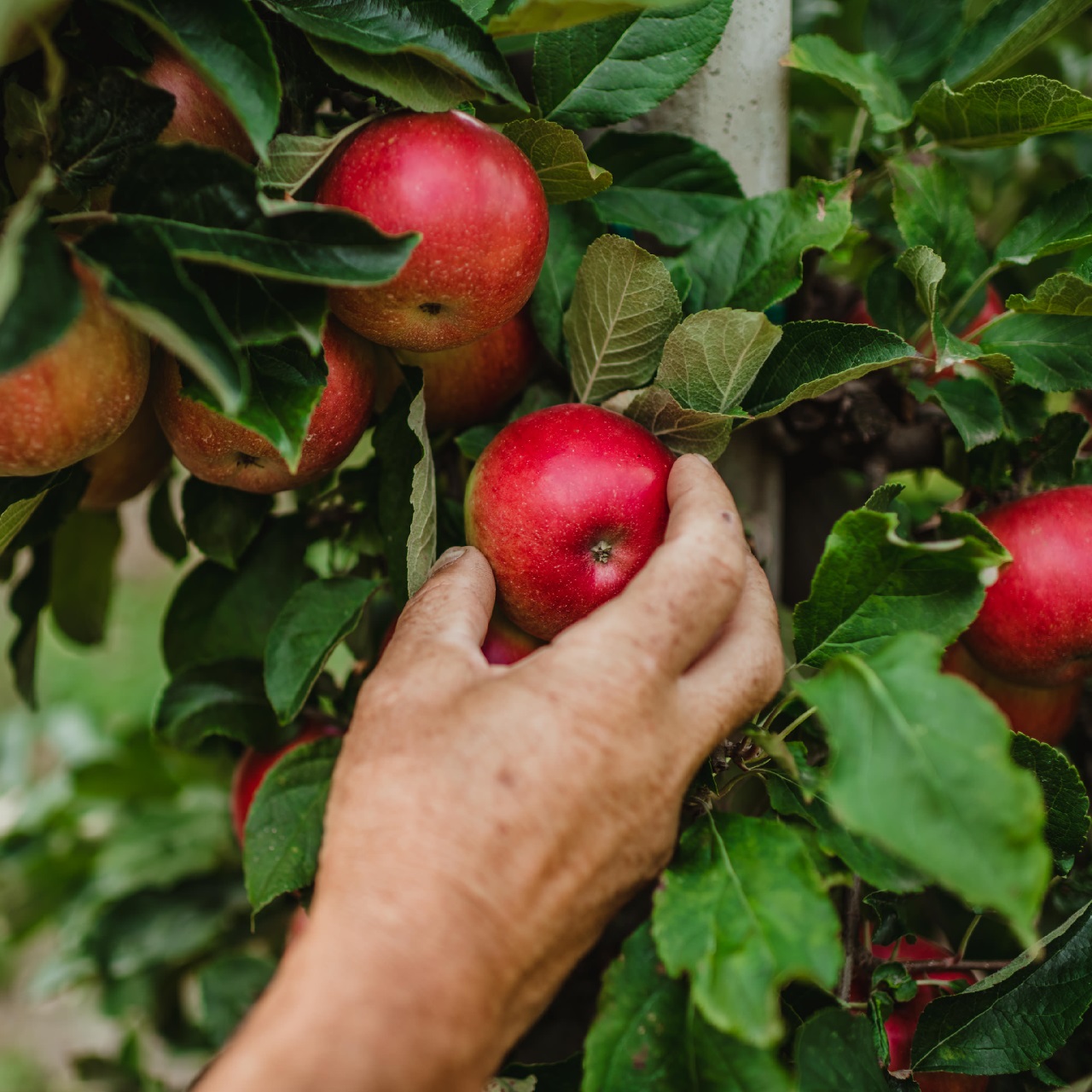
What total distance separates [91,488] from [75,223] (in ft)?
1.13

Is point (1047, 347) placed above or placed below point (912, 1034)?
above

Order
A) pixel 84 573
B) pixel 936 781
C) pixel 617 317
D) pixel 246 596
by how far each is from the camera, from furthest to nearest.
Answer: pixel 84 573 < pixel 246 596 < pixel 617 317 < pixel 936 781

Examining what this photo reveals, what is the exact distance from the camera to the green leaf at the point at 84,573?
3.75 feet

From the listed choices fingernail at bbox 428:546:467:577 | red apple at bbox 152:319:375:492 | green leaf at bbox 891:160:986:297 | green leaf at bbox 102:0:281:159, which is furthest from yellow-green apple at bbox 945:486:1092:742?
green leaf at bbox 102:0:281:159

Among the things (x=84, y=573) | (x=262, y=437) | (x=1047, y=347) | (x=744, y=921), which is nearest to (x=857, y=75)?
(x=1047, y=347)

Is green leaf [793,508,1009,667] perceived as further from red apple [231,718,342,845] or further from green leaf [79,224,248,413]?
red apple [231,718,342,845]

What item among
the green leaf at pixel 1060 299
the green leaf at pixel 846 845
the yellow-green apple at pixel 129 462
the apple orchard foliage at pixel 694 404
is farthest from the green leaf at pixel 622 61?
the green leaf at pixel 846 845

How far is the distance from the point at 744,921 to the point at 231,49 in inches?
24.4

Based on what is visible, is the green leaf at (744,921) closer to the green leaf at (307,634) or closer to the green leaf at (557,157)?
the green leaf at (307,634)

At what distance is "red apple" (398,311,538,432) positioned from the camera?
0.82 meters

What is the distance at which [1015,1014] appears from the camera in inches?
27.7

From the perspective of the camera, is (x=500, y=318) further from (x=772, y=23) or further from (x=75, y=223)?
(x=772, y=23)

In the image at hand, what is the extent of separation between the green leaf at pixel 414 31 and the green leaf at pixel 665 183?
0.78 ft

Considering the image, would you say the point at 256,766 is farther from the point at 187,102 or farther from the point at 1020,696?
the point at 1020,696
